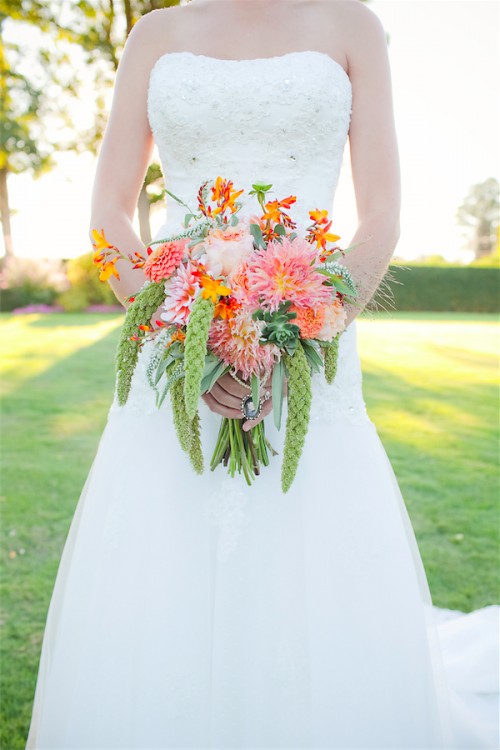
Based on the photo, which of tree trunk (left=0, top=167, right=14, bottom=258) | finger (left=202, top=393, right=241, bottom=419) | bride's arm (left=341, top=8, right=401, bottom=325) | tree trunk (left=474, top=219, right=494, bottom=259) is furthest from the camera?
tree trunk (left=474, top=219, right=494, bottom=259)

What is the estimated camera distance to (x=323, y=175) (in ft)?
8.32

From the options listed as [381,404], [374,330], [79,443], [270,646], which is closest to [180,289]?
[270,646]

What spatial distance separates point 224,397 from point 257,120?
105 cm

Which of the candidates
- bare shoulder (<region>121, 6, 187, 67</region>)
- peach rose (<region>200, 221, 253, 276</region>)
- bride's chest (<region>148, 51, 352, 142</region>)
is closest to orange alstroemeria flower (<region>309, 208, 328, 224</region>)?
peach rose (<region>200, 221, 253, 276</region>)

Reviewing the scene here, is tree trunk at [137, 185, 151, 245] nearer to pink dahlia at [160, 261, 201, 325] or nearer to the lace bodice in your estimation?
the lace bodice

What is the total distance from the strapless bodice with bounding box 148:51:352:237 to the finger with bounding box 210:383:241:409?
71 centimetres

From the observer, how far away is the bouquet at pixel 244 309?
1.83m

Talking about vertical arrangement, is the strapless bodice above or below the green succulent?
above

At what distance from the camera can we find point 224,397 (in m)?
2.03

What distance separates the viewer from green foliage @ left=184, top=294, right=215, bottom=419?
5.66 ft

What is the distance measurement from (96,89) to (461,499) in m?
18.7

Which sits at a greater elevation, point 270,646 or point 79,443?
point 270,646

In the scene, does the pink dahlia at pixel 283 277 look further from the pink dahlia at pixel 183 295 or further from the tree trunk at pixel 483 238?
the tree trunk at pixel 483 238

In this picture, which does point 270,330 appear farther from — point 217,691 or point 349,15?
point 349,15
